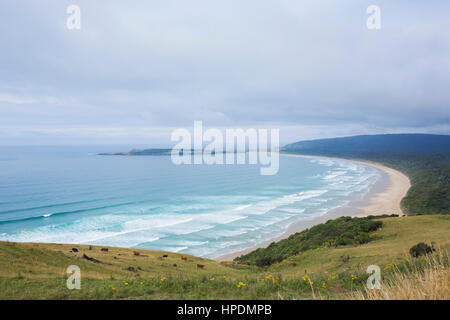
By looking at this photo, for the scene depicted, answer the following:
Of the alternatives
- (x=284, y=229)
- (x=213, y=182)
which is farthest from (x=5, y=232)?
(x=213, y=182)

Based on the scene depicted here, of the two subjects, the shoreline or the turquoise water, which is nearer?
the shoreline

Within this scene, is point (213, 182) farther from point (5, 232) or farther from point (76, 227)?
point (5, 232)

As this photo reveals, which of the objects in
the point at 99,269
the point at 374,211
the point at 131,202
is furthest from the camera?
the point at 131,202

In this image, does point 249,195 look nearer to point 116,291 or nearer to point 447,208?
point 447,208

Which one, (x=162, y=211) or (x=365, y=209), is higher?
(x=162, y=211)

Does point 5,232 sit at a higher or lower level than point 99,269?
lower

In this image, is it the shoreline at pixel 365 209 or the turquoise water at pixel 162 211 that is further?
the turquoise water at pixel 162 211

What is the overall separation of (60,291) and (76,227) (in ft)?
124

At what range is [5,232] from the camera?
3509 centimetres

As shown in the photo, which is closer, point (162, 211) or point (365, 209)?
point (365, 209)
